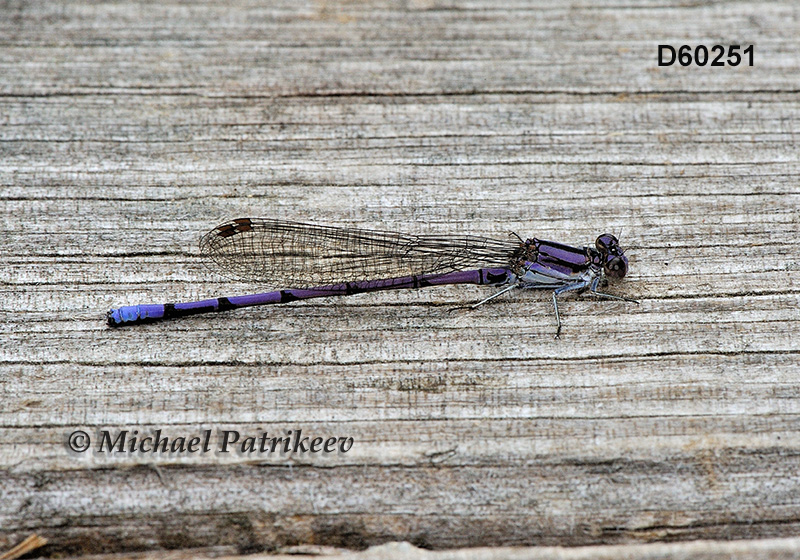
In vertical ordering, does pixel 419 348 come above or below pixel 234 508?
above

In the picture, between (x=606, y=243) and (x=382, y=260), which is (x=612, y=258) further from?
(x=382, y=260)

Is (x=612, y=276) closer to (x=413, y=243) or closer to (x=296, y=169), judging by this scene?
(x=413, y=243)

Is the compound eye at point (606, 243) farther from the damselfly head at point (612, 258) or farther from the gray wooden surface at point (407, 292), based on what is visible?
the gray wooden surface at point (407, 292)

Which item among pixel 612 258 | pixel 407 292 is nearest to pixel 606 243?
pixel 612 258

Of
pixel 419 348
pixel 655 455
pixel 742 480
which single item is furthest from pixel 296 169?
pixel 742 480

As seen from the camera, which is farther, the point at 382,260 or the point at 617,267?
the point at 382,260

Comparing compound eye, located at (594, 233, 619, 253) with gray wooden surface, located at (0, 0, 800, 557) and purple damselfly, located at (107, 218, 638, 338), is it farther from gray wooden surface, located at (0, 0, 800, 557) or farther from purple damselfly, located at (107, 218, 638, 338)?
gray wooden surface, located at (0, 0, 800, 557)

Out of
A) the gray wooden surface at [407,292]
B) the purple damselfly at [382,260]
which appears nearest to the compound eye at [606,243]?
the purple damselfly at [382,260]

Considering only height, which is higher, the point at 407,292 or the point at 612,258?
the point at 612,258
